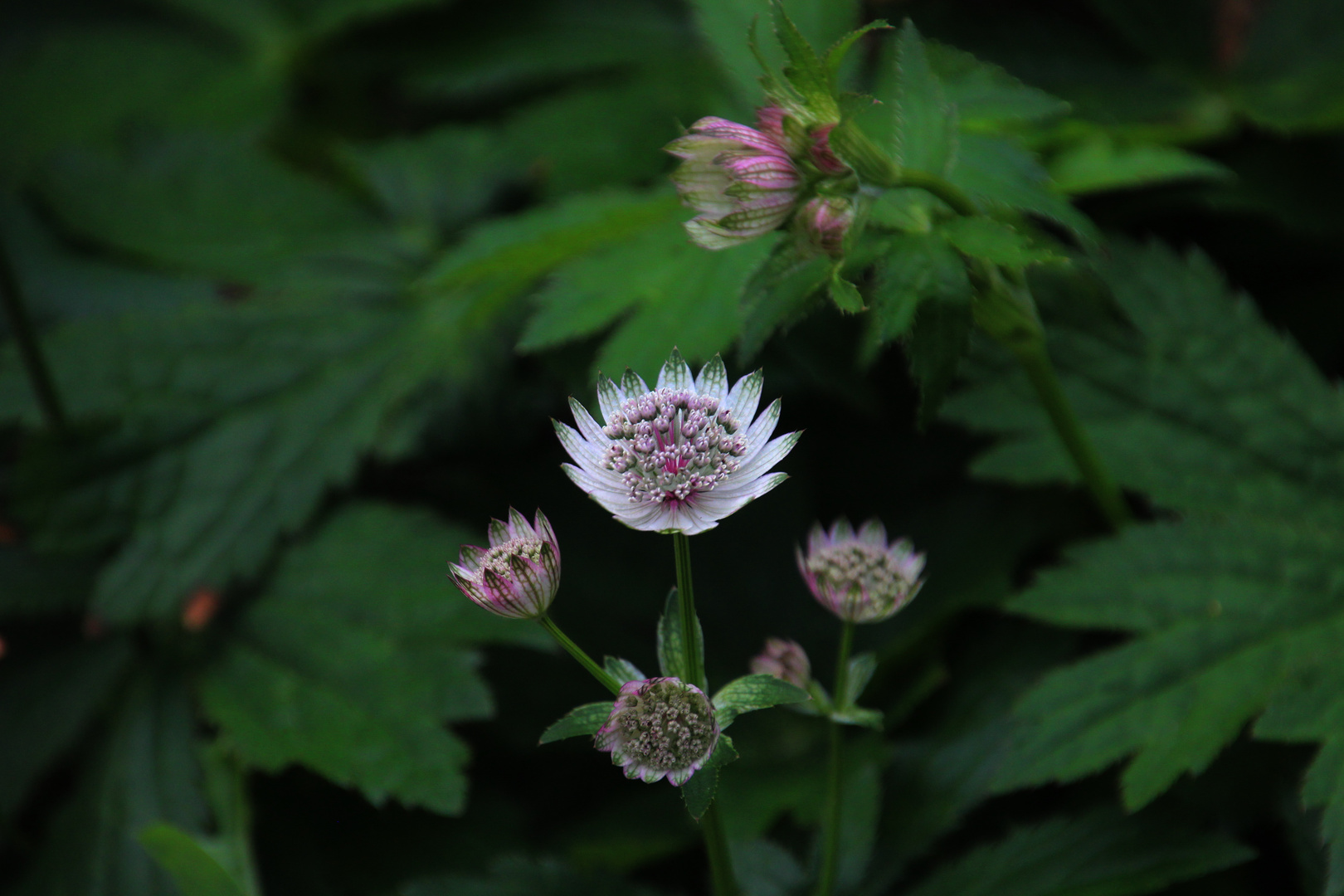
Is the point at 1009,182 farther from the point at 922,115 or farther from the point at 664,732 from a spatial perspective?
the point at 664,732

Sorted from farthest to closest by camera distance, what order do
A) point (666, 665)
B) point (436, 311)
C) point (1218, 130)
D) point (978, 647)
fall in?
1. point (436, 311)
2. point (1218, 130)
3. point (978, 647)
4. point (666, 665)

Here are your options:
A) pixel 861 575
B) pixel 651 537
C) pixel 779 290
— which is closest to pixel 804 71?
pixel 779 290

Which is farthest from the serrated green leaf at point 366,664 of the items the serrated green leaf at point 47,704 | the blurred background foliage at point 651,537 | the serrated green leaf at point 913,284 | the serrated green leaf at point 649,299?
the serrated green leaf at point 913,284

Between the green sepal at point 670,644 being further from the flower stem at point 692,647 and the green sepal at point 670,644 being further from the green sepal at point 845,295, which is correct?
the green sepal at point 845,295

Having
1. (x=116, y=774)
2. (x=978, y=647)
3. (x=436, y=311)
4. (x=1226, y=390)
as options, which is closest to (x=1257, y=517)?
(x=1226, y=390)

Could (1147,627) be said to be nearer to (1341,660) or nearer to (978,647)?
(1341,660)
